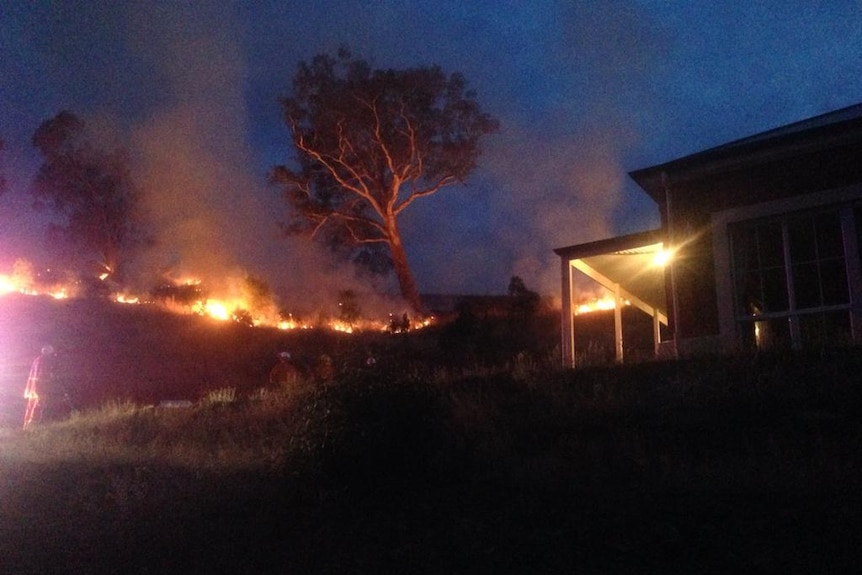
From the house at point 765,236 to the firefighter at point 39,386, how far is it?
9.87 metres

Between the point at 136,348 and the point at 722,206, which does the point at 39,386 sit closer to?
the point at 136,348

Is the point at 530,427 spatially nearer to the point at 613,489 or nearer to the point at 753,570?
the point at 613,489

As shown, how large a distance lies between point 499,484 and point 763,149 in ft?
23.2

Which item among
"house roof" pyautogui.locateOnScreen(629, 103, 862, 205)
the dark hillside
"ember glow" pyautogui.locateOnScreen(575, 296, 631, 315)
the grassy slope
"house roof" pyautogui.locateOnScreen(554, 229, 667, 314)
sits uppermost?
"house roof" pyautogui.locateOnScreen(629, 103, 862, 205)

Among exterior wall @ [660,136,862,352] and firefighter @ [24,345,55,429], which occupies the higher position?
exterior wall @ [660,136,862,352]

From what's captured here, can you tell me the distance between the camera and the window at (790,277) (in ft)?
36.0

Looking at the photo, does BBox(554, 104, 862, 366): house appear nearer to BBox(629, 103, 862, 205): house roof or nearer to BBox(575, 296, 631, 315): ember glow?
BBox(629, 103, 862, 205): house roof

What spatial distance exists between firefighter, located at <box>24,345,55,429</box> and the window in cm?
1174

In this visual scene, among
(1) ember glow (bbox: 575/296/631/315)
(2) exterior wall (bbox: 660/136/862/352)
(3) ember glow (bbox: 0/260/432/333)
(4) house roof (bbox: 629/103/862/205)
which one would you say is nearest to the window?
(2) exterior wall (bbox: 660/136/862/352)

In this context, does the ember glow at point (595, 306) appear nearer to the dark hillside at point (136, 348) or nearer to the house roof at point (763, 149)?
the dark hillside at point (136, 348)

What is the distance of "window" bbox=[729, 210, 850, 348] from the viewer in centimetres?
1098

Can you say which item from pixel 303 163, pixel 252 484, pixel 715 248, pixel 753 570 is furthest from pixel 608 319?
pixel 753 570

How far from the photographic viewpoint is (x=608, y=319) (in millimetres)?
20938

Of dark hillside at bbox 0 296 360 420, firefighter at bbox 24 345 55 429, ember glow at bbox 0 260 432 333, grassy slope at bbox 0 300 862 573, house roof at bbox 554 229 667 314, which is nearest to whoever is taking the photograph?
grassy slope at bbox 0 300 862 573
